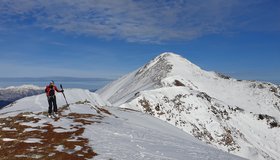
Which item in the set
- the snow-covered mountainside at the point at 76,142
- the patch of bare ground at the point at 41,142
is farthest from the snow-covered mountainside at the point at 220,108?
the patch of bare ground at the point at 41,142

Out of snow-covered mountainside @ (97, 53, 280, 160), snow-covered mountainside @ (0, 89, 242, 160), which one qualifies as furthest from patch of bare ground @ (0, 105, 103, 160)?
snow-covered mountainside @ (97, 53, 280, 160)

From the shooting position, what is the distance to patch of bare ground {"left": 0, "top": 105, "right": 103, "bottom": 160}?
17.7 metres

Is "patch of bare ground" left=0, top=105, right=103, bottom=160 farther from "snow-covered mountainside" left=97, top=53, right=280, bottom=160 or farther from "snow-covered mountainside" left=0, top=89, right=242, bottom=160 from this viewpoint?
"snow-covered mountainside" left=97, top=53, right=280, bottom=160

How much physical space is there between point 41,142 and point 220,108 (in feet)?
251

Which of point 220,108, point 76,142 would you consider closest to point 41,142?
point 76,142

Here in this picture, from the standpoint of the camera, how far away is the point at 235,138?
79250 mm

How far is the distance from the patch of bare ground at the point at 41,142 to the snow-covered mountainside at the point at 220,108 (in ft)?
146

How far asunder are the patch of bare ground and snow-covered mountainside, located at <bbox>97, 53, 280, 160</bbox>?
44.6 meters

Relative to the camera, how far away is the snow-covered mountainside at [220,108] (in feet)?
248

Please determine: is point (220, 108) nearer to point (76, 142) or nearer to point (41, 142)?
point (76, 142)

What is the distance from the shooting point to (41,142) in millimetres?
20656

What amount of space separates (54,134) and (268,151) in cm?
7201

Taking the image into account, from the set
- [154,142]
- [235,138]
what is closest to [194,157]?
[154,142]

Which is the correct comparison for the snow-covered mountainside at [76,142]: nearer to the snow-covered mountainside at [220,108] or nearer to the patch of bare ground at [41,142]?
the patch of bare ground at [41,142]
